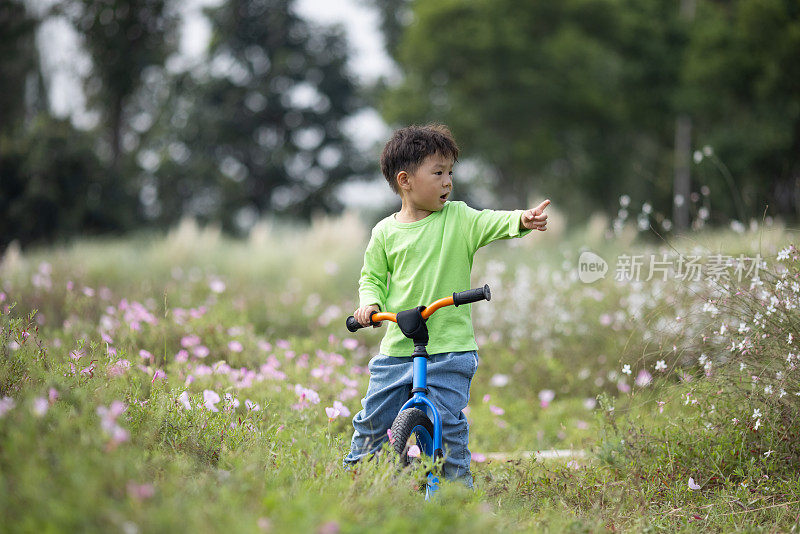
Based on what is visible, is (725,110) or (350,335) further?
(725,110)

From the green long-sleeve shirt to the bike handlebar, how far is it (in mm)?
125

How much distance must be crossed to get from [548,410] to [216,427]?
9.30ft

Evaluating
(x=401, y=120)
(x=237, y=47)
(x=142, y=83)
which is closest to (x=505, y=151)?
(x=401, y=120)

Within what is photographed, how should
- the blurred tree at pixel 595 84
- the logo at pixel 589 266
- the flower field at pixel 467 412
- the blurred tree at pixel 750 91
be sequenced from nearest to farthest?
the flower field at pixel 467 412 < the logo at pixel 589 266 < the blurred tree at pixel 750 91 < the blurred tree at pixel 595 84

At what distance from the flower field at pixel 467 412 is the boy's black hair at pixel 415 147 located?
4.04 feet

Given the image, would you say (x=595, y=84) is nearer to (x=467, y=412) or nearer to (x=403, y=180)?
(x=467, y=412)

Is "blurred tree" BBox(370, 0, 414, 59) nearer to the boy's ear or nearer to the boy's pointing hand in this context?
the boy's ear

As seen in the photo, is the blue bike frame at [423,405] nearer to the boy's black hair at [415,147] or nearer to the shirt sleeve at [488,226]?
the shirt sleeve at [488,226]

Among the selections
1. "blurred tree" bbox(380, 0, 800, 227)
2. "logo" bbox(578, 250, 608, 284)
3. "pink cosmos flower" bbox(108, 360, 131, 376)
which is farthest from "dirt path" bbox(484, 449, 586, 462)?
"blurred tree" bbox(380, 0, 800, 227)

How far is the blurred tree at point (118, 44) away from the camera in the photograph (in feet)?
70.4

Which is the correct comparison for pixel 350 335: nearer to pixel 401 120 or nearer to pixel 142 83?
pixel 401 120

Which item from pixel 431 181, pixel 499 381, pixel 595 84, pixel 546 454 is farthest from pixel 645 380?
pixel 595 84

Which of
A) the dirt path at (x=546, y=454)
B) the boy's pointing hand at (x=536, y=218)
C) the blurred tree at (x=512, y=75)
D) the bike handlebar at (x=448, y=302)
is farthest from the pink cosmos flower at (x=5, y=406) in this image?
the blurred tree at (x=512, y=75)

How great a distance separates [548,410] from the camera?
5.02 metres
